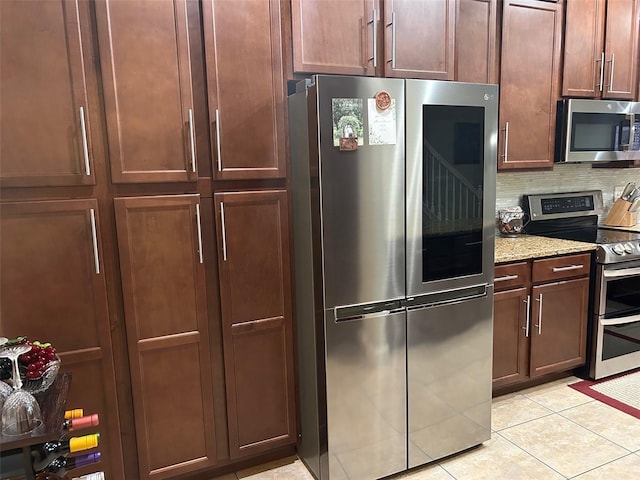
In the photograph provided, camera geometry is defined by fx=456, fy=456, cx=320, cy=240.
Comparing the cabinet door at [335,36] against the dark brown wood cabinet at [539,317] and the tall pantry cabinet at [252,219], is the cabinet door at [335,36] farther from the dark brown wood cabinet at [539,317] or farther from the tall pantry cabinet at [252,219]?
the dark brown wood cabinet at [539,317]

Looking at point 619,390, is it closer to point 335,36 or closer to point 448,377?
point 448,377

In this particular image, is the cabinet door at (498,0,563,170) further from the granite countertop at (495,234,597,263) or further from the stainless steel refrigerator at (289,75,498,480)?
the stainless steel refrigerator at (289,75,498,480)

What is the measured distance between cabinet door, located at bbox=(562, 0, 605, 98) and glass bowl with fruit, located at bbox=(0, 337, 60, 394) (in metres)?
3.20

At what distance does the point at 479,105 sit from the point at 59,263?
1.92 metres

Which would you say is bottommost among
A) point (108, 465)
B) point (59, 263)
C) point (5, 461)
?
point (108, 465)

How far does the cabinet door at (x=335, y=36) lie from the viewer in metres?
2.03

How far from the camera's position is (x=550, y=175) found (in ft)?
11.3

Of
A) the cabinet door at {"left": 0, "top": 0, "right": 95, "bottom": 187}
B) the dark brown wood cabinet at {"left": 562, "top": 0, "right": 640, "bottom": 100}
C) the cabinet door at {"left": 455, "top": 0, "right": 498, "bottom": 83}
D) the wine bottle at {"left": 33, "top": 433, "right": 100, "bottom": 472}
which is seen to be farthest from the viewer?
the dark brown wood cabinet at {"left": 562, "top": 0, "right": 640, "bottom": 100}

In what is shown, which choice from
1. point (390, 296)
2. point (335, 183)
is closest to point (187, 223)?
point (335, 183)

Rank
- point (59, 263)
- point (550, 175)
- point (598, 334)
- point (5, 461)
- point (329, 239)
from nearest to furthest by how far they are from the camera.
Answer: point (5, 461) < point (59, 263) < point (329, 239) < point (598, 334) < point (550, 175)

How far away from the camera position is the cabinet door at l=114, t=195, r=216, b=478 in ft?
6.22

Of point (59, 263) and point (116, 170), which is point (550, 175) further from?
point (59, 263)

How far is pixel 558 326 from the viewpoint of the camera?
9.43 ft

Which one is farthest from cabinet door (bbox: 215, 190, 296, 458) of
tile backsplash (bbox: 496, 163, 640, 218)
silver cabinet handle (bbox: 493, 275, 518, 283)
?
tile backsplash (bbox: 496, 163, 640, 218)
